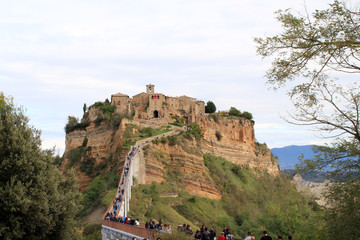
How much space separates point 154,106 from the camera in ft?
206

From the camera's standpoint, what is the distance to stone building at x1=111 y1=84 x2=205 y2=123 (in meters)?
61.0

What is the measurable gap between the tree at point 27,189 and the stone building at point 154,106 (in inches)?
1434

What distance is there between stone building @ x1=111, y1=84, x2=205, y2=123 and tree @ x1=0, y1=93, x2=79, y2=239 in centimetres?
3642

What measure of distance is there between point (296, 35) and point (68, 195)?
16434 millimetres

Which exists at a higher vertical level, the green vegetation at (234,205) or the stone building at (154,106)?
the stone building at (154,106)

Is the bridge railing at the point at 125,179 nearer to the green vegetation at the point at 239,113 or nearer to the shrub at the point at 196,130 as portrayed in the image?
the shrub at the point at 196,130

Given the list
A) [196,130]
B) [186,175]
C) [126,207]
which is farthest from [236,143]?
[126,207]

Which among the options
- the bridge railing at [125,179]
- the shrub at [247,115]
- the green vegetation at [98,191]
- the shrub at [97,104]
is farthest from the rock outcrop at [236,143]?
the green vegetation at [98,191]

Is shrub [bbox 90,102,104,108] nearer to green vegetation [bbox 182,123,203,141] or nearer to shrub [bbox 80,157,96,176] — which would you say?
shrub [bbox 80,157,96,176]

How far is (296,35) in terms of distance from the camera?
12.5 metres

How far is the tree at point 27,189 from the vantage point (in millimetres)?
19562

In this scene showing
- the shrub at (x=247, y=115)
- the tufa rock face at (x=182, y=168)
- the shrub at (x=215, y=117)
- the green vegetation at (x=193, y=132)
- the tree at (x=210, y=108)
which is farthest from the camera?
the shrub at (x=247, y=115)

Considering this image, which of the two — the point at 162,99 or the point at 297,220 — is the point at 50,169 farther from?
the point at 162,99

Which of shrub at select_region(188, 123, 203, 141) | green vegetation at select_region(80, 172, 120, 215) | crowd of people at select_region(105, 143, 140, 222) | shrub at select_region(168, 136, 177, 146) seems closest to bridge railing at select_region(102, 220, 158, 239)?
crowd of people at select_region(105, 143, 140, 222)
